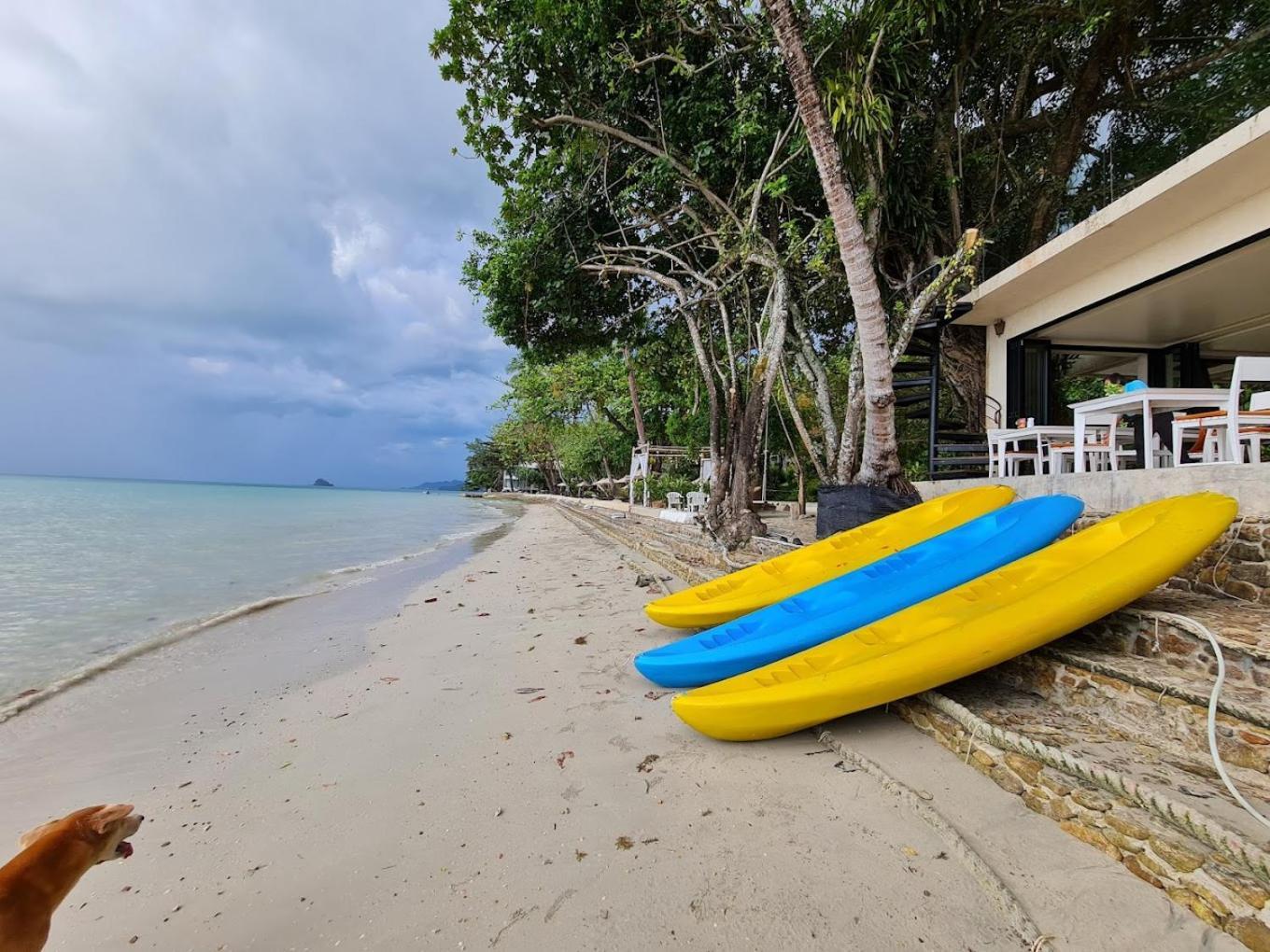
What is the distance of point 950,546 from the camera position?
3197 millimetres

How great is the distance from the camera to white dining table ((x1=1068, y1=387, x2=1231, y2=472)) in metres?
3.66

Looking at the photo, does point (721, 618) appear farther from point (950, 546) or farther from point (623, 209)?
point (623, 209)

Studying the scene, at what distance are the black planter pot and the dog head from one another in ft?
16.4

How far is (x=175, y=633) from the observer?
541 cm

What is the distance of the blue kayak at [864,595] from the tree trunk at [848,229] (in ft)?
7.08

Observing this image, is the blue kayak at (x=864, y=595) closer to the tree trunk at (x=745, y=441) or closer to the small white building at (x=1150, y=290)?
the small white building at (x=1150, y=290)

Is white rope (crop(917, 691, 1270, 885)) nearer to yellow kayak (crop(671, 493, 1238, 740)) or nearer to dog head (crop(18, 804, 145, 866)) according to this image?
yellow kayak (crop(671, 493, 1238, 740))

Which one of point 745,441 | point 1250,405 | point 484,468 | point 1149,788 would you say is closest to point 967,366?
point 745,441

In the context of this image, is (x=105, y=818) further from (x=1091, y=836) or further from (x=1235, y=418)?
(x=1235, y=418)

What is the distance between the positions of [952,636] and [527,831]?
1.74 metres

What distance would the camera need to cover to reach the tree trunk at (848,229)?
4965mm

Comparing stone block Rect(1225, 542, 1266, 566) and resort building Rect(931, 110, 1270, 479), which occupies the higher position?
resort building Rect(931, 110, 1270, 479)

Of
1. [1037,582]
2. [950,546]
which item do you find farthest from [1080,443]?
[1037,582]

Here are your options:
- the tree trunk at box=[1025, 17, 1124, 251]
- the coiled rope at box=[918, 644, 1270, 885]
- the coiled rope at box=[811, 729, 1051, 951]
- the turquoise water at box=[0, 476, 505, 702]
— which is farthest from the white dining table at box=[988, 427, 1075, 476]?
the turquoise water at box=[0, 476, 505, 702]
